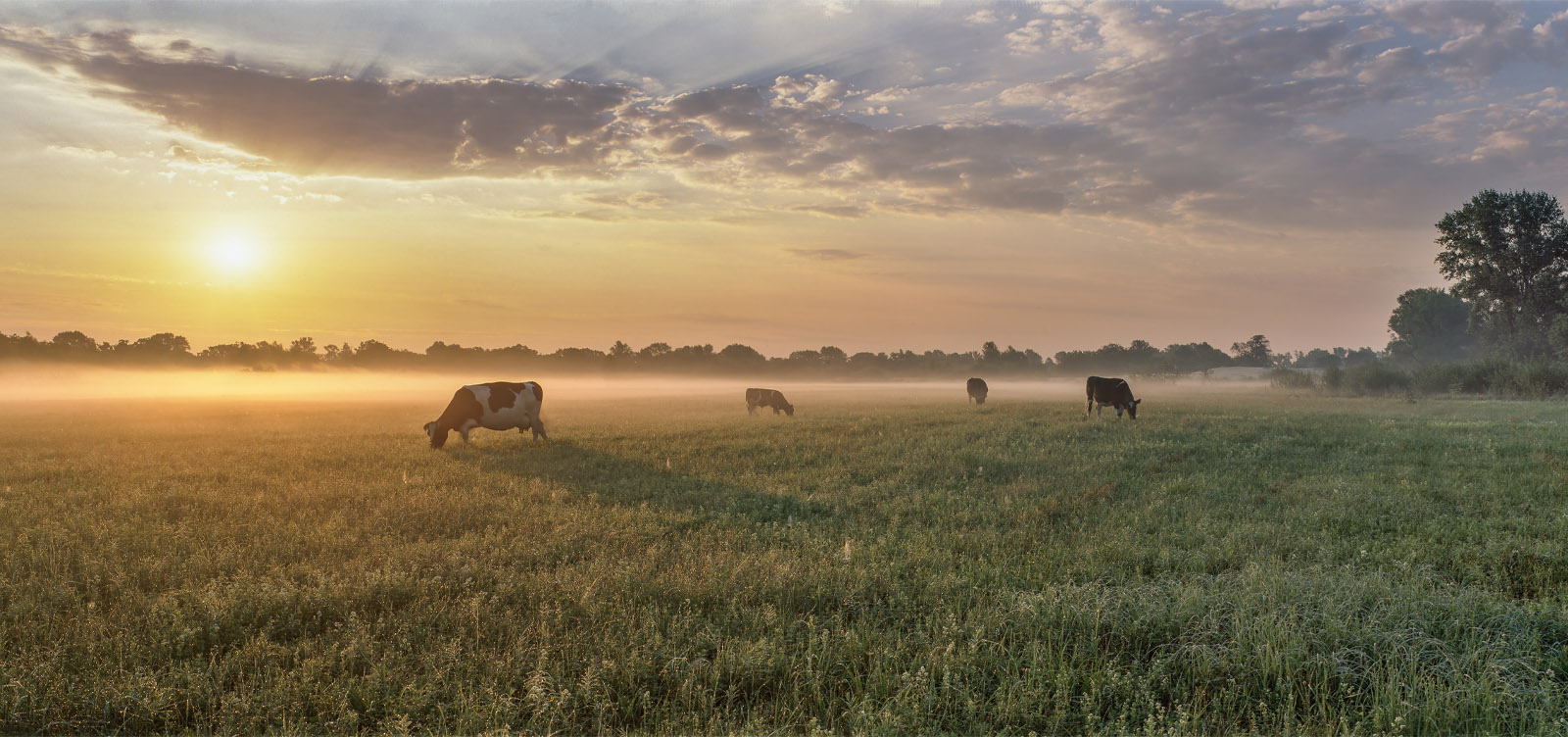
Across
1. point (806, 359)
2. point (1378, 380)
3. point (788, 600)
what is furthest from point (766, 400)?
point (806, 359)

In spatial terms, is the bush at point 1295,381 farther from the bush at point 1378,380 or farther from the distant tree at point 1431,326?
the distant tree at point 1431,326

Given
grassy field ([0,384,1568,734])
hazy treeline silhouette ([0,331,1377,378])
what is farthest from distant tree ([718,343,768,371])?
grassy field ([0,384,1568,734])

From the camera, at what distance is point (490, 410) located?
61.2 ft

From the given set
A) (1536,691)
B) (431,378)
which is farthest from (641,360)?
(1536,691)

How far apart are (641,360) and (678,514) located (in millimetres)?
97976

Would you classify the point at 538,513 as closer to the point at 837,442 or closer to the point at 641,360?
the point at 837,442

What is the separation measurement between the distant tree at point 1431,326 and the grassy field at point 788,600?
12507 centimetres

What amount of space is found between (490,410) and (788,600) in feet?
48.5

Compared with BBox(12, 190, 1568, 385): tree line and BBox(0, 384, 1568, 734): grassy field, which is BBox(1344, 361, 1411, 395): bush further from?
BBox(0, 384, 1568, 734): grassy field

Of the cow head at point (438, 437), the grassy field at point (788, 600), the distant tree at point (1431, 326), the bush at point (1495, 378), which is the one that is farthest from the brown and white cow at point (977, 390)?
the distant tree at point (1431, 326)

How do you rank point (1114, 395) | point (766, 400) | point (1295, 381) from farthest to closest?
point (1295, 381) → point (766, 400) → point (1114, 395)

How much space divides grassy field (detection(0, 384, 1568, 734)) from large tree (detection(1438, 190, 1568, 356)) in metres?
60.0

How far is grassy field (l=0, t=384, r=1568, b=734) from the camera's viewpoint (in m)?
4.50

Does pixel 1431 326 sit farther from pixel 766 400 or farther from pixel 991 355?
pixel 766 400
